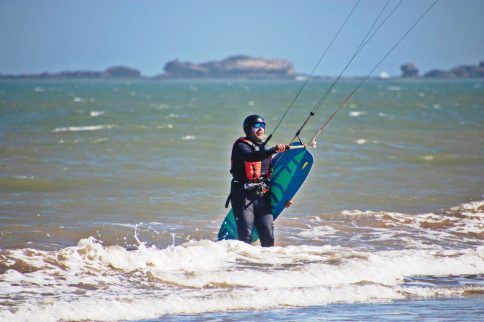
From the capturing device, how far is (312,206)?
14367 mm

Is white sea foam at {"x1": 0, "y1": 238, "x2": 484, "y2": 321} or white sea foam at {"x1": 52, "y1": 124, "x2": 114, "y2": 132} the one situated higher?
white sea foam at {"x1": 52, "y1": 124, "x2": 114, "y2": 132}

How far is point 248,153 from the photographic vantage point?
8797 mm

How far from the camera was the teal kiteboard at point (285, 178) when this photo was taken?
31.6ft

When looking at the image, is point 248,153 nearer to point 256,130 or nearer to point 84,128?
point 256,130

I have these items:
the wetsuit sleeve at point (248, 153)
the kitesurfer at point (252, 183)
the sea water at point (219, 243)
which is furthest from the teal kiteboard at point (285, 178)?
the wetsuit sleeve at point (248, 153)

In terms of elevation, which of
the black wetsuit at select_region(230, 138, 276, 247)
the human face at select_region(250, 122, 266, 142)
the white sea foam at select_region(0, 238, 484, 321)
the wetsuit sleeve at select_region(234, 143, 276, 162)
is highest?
the human face at select_region(250, 122, 266, 142)

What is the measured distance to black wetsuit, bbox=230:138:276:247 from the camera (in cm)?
890

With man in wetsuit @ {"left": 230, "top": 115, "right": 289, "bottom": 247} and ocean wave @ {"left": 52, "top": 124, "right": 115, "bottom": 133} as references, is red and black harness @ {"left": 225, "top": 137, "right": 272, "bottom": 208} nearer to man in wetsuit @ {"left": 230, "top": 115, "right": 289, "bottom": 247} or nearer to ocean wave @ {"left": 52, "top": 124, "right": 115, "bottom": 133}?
man in wetsuit @ {"left": 230, "top": 115, "right": 289, "bottom": 247}

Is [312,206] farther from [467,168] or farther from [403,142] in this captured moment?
[403,142]

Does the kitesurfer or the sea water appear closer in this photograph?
the sea water

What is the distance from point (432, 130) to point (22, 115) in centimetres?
1901

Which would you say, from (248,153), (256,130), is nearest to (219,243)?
(248,153)

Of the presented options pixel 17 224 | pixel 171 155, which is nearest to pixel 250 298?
pixel 17 224

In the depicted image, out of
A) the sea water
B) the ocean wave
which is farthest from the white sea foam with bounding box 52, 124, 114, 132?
the sea water
